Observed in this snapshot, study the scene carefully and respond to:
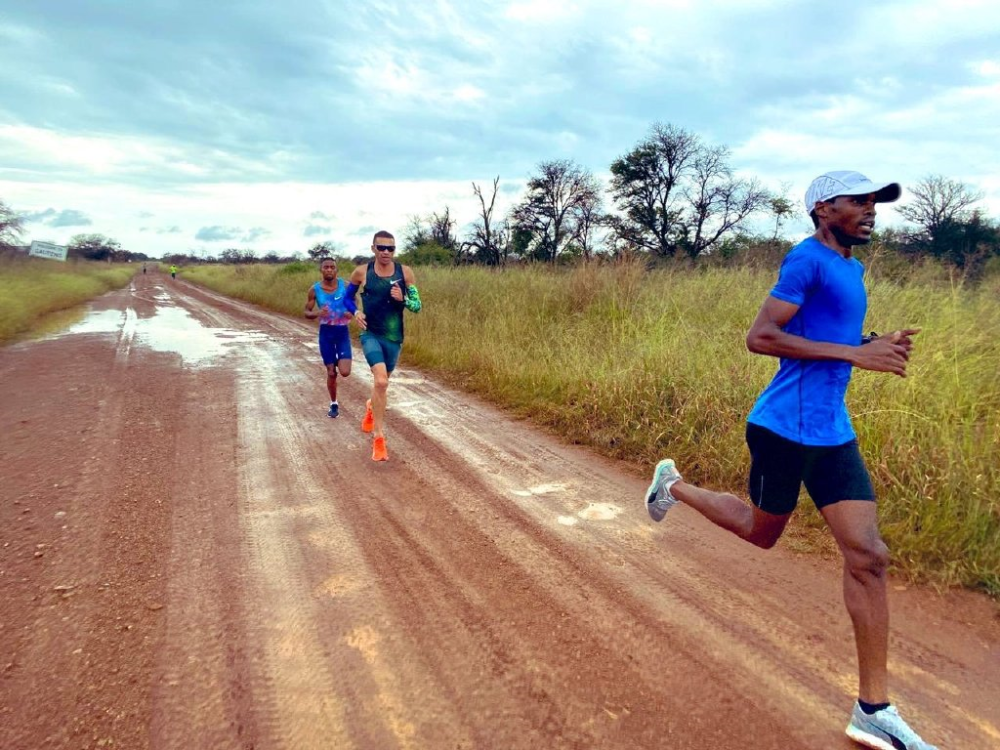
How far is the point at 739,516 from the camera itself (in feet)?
8.98

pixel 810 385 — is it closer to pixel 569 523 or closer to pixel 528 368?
pixel 569 523

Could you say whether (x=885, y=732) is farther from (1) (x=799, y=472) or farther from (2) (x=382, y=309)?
(2) (x=382, y=309)

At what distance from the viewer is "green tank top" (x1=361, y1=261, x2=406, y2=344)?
531 cm

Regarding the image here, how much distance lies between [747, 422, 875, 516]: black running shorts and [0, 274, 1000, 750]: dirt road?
2.27ft

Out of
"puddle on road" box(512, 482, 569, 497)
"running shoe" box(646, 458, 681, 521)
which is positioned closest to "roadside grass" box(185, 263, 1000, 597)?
"puddle on road" box(512, 482, 569, 497)

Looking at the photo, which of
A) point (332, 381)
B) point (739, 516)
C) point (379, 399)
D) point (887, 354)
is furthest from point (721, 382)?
point (332, 381)

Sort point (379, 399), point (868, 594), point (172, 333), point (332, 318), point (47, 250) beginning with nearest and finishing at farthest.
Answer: point (868, 594)
point (379, 399)
point (332, 318)
point (172, 333)
point (47, 250)

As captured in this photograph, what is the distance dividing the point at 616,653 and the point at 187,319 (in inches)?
686

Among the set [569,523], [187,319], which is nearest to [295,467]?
[569,523]

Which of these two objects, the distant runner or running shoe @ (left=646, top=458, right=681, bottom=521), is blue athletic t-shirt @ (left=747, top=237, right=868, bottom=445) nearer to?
running shoe @ (left=646, top=458, right=681, bottom=521)

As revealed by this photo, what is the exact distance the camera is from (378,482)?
14.8 ft

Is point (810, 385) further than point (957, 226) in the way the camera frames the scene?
No

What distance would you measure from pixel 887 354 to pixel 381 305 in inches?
159

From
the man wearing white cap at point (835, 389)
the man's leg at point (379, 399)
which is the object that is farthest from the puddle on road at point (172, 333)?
the man wearing white cap at point (835, 389)
